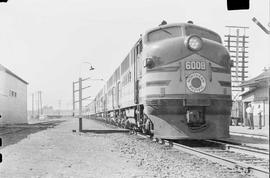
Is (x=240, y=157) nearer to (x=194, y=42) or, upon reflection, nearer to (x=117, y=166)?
(x=117, y=166)

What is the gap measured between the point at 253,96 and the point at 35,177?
2225 centimetres

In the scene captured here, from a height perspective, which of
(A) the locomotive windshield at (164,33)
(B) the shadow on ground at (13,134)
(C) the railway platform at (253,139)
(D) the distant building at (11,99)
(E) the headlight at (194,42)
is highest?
(A) the locomotive windshield at (164,33)

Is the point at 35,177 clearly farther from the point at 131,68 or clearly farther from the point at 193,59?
Result: the point at 131,68

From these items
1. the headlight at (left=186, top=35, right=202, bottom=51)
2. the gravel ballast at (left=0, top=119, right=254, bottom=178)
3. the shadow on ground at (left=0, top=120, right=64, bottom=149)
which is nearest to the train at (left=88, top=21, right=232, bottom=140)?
the headlight at (left=186, top=35, right=202, bottom=51)

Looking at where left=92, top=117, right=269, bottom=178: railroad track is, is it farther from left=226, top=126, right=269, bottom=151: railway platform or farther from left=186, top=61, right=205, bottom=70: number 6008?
left=186, top=61, right=205, bottom=70: number 6008

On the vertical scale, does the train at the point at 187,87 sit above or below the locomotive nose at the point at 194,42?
below

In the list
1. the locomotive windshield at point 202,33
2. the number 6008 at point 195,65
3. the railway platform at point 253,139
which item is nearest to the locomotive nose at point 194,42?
the number 6008 at point 195,65

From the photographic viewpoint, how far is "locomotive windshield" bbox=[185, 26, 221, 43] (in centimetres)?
1172

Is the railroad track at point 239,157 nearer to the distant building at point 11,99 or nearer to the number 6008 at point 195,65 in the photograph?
the number 6008 at point 195,65

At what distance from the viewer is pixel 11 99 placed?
35.1m

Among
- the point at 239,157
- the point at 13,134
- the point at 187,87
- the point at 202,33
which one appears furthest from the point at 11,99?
the point at 239,157

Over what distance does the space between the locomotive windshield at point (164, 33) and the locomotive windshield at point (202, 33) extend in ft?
0.96

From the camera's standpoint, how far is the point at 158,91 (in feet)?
36.7

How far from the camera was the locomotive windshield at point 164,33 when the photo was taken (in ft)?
38.6
